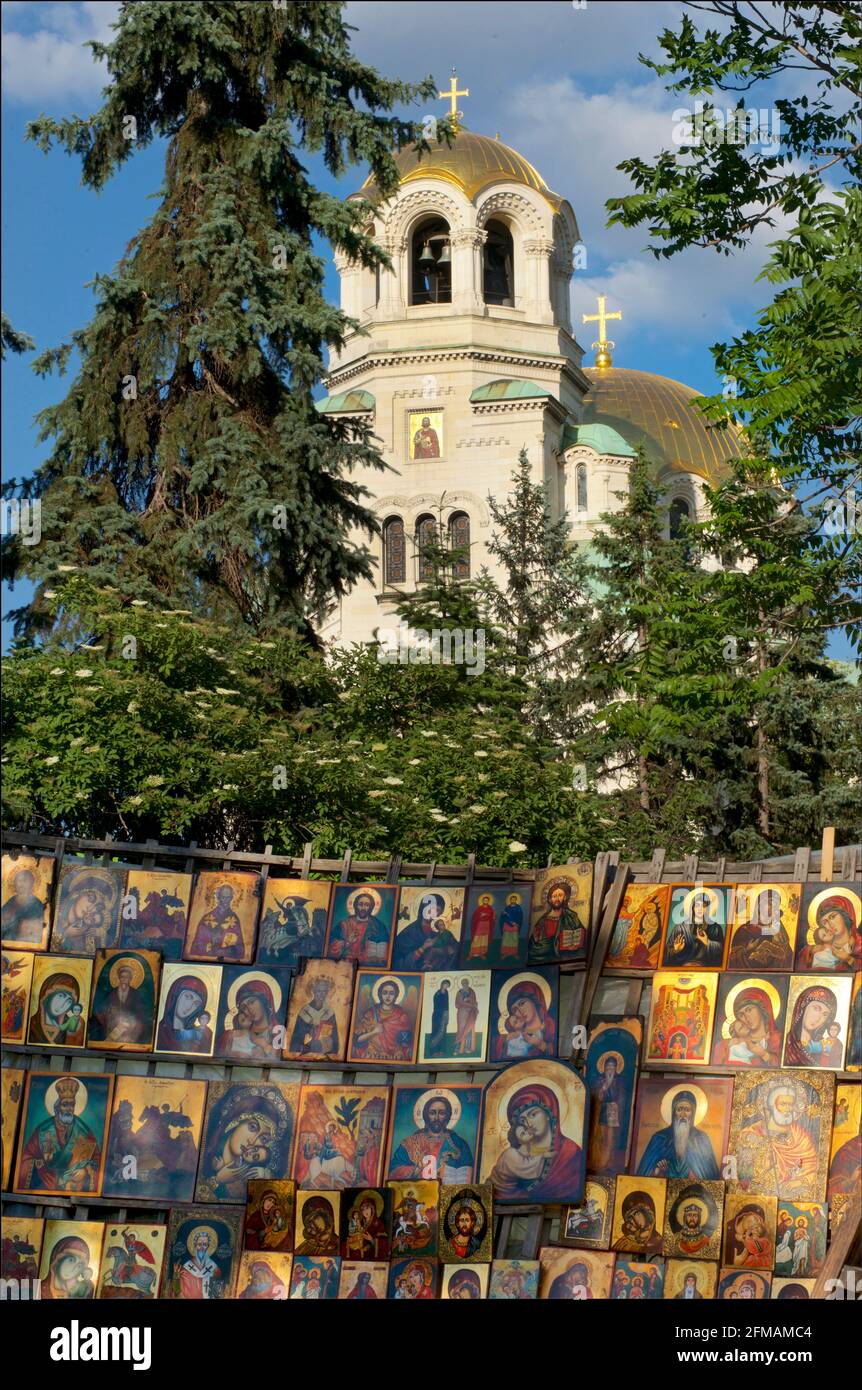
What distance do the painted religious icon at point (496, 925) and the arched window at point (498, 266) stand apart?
96.0ft

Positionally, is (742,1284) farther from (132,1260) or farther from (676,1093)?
(132,1260)

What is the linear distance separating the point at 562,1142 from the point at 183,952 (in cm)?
255

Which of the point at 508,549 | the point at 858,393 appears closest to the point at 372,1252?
the point at 858,393

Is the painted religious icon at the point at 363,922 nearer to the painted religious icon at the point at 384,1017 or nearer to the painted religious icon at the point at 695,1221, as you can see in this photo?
the painted religious icon at the point at 384,1017

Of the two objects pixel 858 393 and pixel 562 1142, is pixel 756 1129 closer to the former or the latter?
pixel 562 1142

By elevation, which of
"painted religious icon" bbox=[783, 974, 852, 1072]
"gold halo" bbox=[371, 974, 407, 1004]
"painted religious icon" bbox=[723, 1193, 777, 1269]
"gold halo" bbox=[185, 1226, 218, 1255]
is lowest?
"gold halo" bbox=[185, 1226, 218, 1255]

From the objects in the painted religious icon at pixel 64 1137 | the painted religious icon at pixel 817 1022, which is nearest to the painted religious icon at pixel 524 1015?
the painted religious icon at pixel 817 1022

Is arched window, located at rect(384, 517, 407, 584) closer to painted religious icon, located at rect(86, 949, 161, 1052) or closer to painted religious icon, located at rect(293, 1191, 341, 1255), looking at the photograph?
painted religious icon, located at rect(86, 949, 161, 1052)

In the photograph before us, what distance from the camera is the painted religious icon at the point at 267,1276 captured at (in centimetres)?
1020

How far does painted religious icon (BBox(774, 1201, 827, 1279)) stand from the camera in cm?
932

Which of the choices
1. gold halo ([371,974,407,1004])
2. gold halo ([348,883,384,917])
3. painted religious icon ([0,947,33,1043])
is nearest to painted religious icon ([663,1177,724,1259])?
gold halo ([371,974,407,1004])

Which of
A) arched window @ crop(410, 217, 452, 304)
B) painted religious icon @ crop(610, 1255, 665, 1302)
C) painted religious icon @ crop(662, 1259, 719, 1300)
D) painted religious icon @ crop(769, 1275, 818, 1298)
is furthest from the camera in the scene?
arched window @ crop(410, 217, 452, 304)

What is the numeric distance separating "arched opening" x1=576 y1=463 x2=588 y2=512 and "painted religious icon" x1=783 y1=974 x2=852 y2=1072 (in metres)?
30.3

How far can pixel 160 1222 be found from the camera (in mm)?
10438
